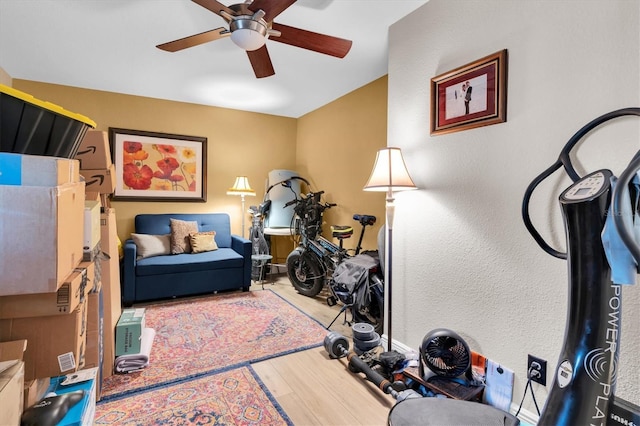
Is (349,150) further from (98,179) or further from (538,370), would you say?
(538,370)

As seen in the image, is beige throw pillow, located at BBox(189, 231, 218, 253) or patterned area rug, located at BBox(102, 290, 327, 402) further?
beige throw pillow, located at BBox(189, 231, 218, 253)

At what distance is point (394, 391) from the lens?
5.92 ft

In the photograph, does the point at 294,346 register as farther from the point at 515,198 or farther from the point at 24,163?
the point at 24,163

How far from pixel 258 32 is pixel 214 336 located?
2.23 metres

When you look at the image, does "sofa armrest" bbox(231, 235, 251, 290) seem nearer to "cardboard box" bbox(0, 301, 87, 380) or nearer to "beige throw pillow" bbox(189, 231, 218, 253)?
"beige throw pillow" bbox(189, 231, 218, 253)

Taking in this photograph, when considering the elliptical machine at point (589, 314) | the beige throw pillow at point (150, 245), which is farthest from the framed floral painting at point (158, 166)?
the elliptical machine at point (589, 314)

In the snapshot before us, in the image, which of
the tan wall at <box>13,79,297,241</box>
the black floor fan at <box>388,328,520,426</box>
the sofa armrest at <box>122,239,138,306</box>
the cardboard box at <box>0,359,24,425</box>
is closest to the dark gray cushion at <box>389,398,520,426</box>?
the black floor fan at <box>388,328,520,426</box>

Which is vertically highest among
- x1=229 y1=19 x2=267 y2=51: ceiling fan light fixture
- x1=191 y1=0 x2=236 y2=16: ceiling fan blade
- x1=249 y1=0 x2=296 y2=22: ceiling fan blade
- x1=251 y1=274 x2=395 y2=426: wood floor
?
x1=249 y1=0 x2=296 y2=22: ceiling fan blade

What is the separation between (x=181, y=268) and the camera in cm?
347

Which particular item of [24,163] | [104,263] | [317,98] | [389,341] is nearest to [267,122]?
[317,98]

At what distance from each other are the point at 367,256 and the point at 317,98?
2314 millimetres

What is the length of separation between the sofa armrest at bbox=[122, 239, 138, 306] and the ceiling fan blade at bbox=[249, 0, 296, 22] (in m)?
2.67

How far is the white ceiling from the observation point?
2215 mm

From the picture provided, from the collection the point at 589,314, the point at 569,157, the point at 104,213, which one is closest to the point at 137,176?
the point at 104,213
